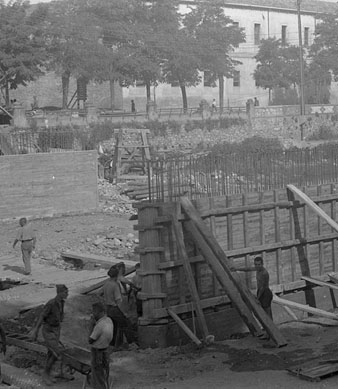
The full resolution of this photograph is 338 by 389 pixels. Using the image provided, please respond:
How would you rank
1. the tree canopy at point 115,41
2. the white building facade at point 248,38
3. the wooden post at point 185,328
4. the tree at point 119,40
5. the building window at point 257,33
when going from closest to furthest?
1. the wooden post at point 185,328
2. the tree canopy at point 115,41
3. the tree at point 119,40
4. the white building facade at point 248,38
5. the building window at point 257,33

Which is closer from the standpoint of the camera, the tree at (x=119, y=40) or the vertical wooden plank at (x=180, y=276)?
the vertical wooden plank at (x=180, y=276)

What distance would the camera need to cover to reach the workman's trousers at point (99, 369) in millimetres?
10211

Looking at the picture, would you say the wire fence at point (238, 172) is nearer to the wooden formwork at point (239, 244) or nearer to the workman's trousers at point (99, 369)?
the wooden formwork at point (239, 244)

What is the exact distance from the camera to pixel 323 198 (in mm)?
16750

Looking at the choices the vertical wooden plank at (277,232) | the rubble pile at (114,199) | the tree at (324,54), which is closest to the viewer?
the vertical wooden plank at (277,232)

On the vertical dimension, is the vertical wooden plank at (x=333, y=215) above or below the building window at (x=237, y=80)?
below

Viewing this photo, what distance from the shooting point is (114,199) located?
31984mm

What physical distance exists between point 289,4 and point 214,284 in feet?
207

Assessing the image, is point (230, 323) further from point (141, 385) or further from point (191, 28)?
point (191, 28)

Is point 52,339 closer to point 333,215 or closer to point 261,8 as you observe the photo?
point 333,215

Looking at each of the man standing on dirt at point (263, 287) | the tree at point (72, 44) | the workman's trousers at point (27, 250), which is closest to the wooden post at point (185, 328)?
the man standing on dirt at point (263, 287)

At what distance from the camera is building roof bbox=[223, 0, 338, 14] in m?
68.9

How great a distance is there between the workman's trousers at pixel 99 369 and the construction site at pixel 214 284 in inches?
20.9

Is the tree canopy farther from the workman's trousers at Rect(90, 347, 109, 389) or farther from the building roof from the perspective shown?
the workman's trousers at Rect(90, 347, 109, 389)
